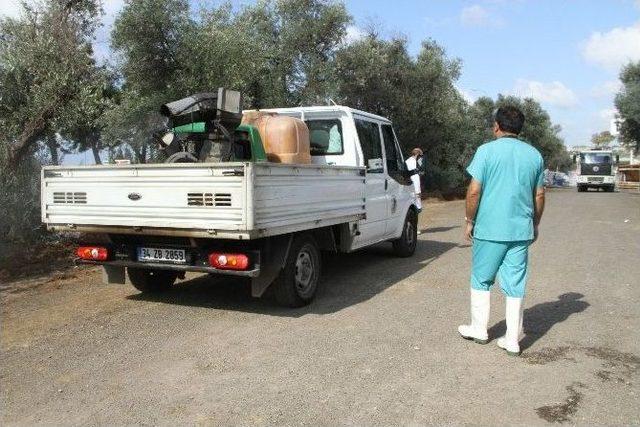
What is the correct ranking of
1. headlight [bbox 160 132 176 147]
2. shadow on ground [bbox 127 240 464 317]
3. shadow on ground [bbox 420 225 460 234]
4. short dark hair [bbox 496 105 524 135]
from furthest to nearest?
shadow on ground [bbox 420 225 460 234]
headlight [bbox 160 132 176 147]
shadow on ground [bbox 127 240 464 317]
short dark hair [bbox 496 105 524 135]

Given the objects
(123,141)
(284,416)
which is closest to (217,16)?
(123,141)

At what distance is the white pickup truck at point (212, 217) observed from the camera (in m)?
5.14

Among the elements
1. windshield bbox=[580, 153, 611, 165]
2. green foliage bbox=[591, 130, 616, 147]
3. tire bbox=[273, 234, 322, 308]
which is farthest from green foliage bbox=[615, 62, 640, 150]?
green foliage bbox=[591, 130, 616, 147]

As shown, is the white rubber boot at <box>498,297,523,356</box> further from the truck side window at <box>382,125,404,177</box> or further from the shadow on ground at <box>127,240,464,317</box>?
the truck side window at <box>382,125,404,177</box>

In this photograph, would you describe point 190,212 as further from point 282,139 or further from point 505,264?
point 505,264

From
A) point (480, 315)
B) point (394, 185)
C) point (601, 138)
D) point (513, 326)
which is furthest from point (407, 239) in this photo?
point (601, 138)

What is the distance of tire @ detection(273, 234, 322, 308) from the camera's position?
5.97 m

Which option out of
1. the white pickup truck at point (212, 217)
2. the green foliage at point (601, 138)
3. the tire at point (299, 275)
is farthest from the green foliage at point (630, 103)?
the green foliage at point (601, 138)

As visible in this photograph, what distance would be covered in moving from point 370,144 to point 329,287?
217 cm

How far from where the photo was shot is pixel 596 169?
38594 mm

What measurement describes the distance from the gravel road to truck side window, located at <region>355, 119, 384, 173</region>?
153 cm

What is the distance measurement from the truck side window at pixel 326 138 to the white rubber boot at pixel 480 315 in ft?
11.1

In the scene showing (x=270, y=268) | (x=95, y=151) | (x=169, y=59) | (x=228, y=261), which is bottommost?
(x=270, y=268)

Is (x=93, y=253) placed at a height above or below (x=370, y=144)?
below
